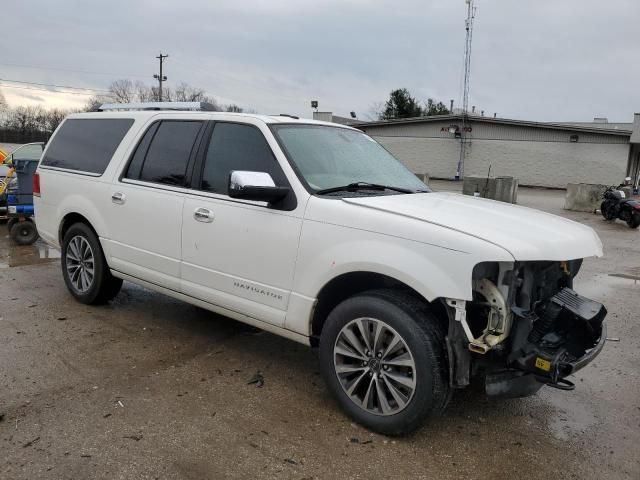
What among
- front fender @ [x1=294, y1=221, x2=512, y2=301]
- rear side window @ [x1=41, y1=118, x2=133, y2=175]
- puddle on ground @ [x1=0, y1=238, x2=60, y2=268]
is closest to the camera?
front fender @ [x1=294, y1=221, x2=512, y2=301]

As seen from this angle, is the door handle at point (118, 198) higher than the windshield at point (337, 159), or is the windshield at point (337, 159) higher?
the windshield at point (337, 159)

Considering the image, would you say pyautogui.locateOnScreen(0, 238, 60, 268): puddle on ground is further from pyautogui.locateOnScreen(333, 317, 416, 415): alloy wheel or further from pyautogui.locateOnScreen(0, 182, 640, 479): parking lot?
pyautogui.locateOnScreen(333, 317, 416, 415): alloy wheel

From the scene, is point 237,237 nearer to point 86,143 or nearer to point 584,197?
point 86,143

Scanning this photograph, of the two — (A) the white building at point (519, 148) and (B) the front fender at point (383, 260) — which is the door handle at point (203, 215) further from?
(A) the white building at point (519, 148)

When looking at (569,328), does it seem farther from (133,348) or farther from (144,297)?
(144,297)

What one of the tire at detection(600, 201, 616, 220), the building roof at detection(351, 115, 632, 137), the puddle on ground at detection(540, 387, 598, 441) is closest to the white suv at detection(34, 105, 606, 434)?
the puddle on ground at detection(540, 387, 598, 441)

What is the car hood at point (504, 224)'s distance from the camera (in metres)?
2.93

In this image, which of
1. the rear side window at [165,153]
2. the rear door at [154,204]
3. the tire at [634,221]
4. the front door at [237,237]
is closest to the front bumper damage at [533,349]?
the front door at [237,237]

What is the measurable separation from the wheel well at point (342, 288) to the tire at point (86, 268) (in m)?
2.59

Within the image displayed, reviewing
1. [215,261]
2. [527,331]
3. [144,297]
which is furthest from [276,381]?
[144,297]

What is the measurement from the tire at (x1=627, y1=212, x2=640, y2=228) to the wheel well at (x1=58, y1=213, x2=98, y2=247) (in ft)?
45.3

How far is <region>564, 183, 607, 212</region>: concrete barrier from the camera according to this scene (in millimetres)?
17516

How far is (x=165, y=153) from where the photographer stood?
4.60m

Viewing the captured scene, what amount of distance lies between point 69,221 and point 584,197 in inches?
657
